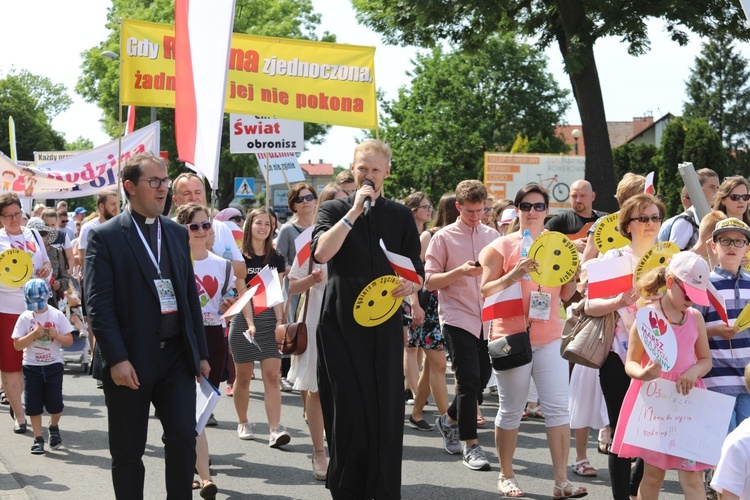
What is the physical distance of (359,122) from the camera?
1170 cm

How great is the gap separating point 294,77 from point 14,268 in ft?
13.7

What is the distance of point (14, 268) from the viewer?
9016mm

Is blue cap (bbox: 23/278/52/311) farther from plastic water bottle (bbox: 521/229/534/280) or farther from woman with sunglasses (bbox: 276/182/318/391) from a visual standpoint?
plastic water bottle (bbox: 521/229/534/280)

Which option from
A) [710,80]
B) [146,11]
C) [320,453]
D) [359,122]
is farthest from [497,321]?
[710,80]

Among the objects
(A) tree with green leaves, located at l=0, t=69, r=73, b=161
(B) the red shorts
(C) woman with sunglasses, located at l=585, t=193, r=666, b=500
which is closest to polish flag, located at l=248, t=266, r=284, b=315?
(C) woman with sunglasses, located at l=585, t=193, r=666, b=500

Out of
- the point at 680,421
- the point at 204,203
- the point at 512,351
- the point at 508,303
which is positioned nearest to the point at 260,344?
the point at 204,203

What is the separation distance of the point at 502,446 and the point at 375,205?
82.9 inches

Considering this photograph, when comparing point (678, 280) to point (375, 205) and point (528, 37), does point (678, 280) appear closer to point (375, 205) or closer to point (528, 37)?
point (375, 205)

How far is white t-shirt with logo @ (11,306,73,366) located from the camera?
859 centimetres

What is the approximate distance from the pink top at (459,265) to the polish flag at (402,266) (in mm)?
2126

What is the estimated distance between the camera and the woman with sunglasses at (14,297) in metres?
8.82

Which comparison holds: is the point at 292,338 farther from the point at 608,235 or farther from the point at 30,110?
the point at 30,110

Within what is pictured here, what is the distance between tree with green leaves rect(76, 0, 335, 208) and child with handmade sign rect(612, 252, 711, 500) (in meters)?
43.8

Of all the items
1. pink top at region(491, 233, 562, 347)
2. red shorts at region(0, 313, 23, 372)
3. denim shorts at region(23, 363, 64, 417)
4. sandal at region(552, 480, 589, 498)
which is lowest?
sandal at region(552, 480, 589, 498)
